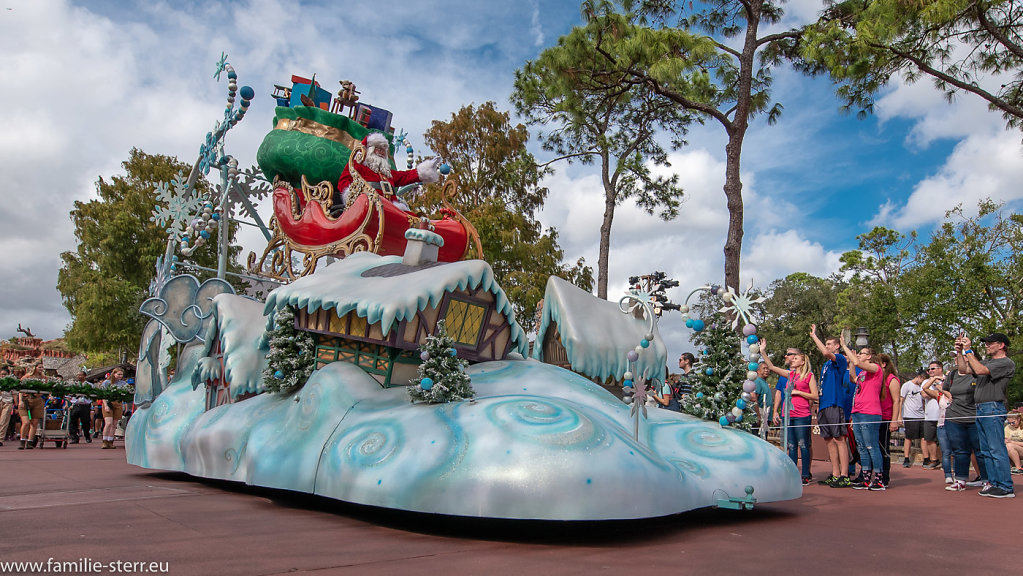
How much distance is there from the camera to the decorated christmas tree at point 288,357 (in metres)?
8.20

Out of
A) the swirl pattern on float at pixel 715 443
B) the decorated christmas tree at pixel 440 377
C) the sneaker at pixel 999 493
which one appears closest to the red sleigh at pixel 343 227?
the decorated christmas tree at pixel 440 377

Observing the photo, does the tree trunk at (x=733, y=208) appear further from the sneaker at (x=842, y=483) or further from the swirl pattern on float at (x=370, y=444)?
the swirl pattern on float at (x=370, y=444)

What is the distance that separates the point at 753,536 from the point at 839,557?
33.8 inches

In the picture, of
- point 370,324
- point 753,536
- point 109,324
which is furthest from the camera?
point 109,324

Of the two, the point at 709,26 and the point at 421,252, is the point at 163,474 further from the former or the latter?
the point at 709,26

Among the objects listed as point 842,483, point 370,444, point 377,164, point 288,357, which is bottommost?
point 842,483

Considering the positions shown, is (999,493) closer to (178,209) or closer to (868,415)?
(868,415)

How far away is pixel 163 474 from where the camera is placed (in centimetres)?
1004

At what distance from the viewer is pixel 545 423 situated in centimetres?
579

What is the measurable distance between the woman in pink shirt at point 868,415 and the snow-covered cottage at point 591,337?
2.49 meters

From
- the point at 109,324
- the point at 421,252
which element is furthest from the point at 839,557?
the point at 109,324

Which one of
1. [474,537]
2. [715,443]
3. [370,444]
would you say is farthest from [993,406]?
[370,444]

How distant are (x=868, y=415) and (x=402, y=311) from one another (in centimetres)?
607

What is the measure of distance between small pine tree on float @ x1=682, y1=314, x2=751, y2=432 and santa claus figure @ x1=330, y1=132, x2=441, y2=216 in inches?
280
